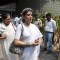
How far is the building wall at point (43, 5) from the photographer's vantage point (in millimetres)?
26809

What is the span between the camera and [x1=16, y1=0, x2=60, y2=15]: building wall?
26.8 metres

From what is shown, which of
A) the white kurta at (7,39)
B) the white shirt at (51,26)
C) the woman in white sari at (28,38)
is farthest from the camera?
the white shirt at (51,26)

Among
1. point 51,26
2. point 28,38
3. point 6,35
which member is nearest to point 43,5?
point 51,26

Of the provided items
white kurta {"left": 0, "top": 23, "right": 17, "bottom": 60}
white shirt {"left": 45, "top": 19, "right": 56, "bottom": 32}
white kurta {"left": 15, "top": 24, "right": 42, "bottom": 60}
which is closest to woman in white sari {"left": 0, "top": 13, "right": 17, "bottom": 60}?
white kurta {"left": 0, "top": 23, "right": 17, "bottom": 60}

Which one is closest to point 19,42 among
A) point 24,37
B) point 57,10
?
point 24,37

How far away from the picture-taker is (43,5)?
2847cm

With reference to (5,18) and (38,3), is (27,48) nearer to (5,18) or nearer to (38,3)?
(5,18)

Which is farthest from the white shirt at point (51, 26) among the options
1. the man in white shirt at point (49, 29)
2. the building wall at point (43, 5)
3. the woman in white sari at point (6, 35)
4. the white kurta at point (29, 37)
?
the building wall at point (43, 5)

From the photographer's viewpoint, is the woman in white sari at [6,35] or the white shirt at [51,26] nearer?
the woman in white sari at [6,35]

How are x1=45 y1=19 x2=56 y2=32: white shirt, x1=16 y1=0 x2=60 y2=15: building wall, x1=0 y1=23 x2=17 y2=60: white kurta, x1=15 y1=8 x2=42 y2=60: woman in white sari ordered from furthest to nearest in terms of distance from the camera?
x1=16 y1=0 x2=60 y2=15: building wall
x1=45 y1=19 x2=56 y2=32: white shirt
x1=0 y1=23 x2=17 y2=60: white kurta
x1=15 y1=8 x2=42 y2=60: woman in white sari

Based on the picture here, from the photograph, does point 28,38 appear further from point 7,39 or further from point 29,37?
point 7,39

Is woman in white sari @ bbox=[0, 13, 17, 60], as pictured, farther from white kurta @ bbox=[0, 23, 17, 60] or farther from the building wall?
the building wall

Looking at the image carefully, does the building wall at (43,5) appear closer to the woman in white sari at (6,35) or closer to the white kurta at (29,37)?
the woman in white sari at (6,35)

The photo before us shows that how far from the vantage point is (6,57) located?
7.05 meters
